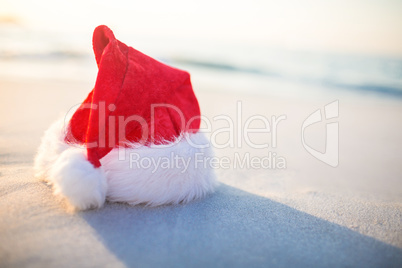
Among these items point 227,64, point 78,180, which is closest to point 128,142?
point 78,180

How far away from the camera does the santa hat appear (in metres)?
1.09

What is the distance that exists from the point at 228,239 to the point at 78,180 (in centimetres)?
62

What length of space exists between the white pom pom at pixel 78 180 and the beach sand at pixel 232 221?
0.09 meters

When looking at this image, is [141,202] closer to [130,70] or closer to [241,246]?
[241,246]

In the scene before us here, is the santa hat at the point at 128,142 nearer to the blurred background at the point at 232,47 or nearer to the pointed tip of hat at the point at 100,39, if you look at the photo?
the pointed tip of hat at the point at 100,39


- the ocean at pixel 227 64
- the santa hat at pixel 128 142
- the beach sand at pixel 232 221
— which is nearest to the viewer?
the beach sand at pixel 232 221

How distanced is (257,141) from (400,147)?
1.45 metres

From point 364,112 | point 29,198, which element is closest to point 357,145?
point 364,112

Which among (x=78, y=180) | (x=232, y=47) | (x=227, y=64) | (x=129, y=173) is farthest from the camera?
(x=232, y=47)

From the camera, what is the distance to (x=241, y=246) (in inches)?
41.4

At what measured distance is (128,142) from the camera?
4.09ft

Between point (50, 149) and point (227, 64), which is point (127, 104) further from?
point (227, 64)

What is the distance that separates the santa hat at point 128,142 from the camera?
109 cm

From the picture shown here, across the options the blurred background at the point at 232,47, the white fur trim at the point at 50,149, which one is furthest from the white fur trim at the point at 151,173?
the blurred background at the point at 232,47
